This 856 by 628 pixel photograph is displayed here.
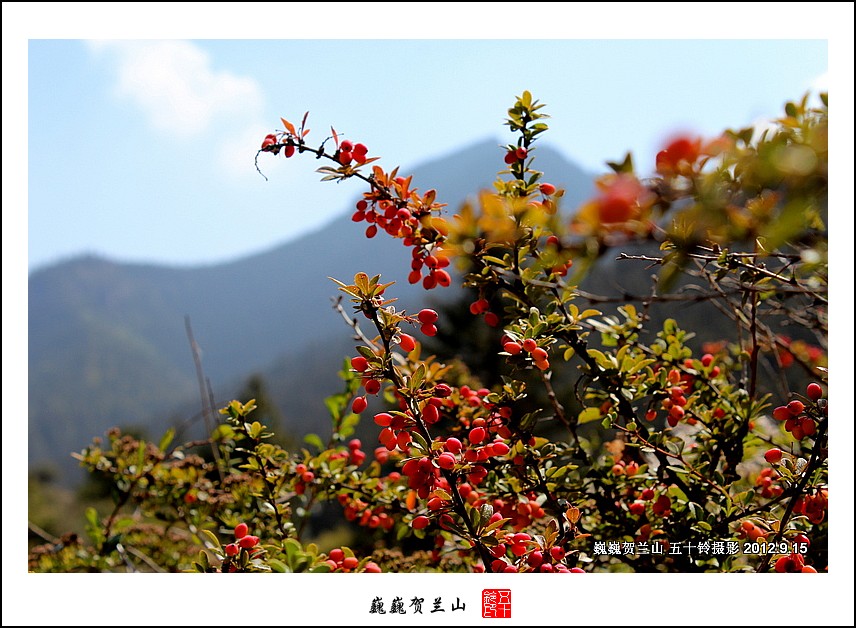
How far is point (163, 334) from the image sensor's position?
1255 inches

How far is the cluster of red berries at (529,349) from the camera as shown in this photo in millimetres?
856

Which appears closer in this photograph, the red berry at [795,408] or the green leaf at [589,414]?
the red berry at [795,408]

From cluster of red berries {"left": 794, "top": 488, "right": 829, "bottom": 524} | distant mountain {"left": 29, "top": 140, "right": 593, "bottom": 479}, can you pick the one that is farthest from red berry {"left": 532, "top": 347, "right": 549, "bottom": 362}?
distant mountain {"left": 29, "top": 140, "right": 593, "bottom": 479}

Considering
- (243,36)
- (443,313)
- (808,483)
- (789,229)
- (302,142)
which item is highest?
(443,313)

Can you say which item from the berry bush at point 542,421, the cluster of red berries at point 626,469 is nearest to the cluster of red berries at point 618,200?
the berry bush at point 542,421

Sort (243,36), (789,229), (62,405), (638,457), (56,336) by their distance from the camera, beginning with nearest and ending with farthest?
(789,229) → (243,36) → (638,457) → (62,405) → (56,336)

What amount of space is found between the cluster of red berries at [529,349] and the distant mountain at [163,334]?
711 inches

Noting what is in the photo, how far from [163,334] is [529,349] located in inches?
1345

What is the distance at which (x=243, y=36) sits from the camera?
942 millimetres

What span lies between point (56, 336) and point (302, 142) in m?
36.5

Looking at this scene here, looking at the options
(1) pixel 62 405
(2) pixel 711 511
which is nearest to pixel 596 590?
(2) pixel 711 511

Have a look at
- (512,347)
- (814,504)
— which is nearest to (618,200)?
Result: (512,347)

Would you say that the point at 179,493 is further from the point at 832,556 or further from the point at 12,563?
the point at 832,556

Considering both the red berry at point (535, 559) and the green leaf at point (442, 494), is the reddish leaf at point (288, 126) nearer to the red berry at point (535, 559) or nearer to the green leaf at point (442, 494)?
the green leaf at point (442, 494)
